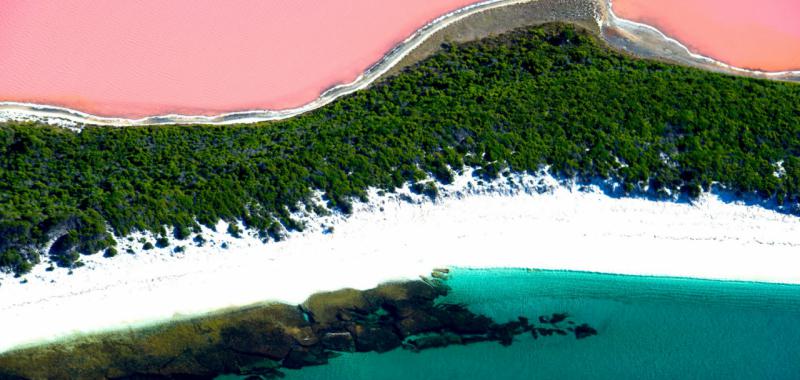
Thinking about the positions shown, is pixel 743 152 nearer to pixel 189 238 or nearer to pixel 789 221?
pixel 789 221

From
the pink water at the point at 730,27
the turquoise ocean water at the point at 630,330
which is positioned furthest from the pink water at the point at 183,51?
the pink water at the point at 730,27

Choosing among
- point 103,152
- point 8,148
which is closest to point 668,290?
point 103,152

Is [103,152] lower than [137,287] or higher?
higher

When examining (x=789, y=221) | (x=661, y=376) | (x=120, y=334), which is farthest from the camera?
(x=789, y=221)

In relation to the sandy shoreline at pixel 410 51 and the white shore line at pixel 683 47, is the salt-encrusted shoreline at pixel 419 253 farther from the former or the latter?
the white shore line at pixel 683 47

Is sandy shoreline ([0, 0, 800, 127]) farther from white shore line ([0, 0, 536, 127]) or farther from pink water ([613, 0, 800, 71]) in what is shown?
pink water ([613, 0, 800, 71])

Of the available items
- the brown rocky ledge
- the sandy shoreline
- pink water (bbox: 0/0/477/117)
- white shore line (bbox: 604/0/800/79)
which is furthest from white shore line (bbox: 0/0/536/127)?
the brown rocky ledge

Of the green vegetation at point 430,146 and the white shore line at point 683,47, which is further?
the white shore line at point 683,47
